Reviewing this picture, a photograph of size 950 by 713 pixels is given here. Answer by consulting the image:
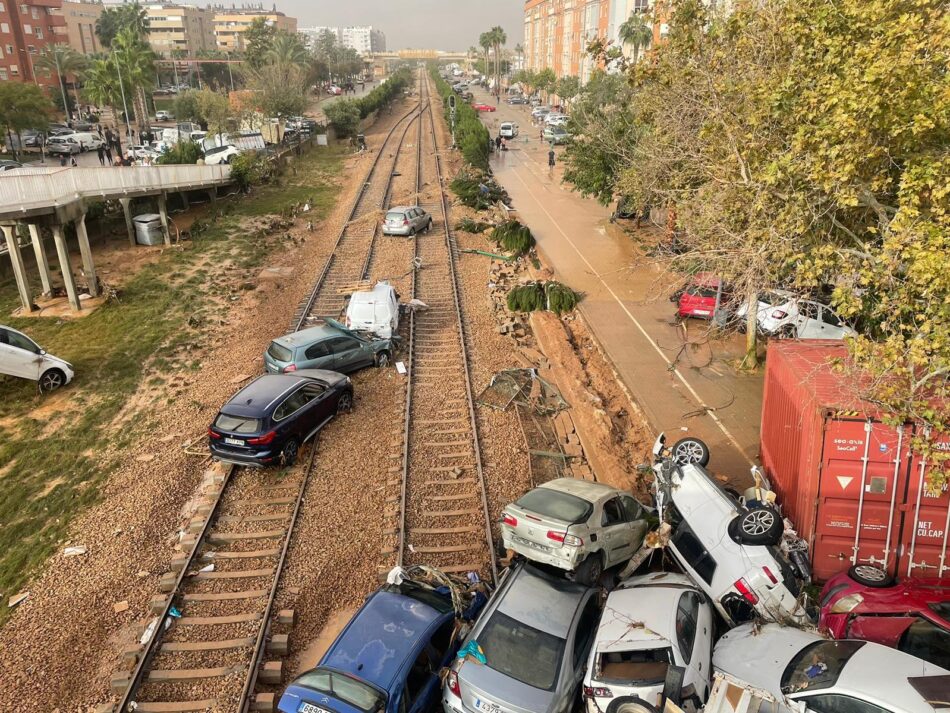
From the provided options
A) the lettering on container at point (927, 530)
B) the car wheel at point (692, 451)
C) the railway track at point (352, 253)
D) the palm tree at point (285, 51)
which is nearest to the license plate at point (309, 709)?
the car wheel at point (692, 451)

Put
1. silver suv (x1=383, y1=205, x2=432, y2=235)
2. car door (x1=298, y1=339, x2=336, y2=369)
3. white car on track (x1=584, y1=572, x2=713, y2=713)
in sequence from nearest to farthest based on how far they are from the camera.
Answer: white car on track (x1=584, y1=572, x2=713, y2=713), car door (x1=298, y1=339, x2=336, y2=369), silver suv (x1=383, y1=205, x2=432, y2=235)

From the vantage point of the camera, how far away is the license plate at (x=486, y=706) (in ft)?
22.5

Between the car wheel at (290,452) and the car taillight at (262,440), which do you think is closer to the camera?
the car taillight at (262,440)

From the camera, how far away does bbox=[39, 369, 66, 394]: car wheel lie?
16.1 metres

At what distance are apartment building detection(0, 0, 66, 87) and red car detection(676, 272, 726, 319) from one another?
2799 inches

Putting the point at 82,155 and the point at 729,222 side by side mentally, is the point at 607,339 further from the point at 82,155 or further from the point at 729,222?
the point at 82,155

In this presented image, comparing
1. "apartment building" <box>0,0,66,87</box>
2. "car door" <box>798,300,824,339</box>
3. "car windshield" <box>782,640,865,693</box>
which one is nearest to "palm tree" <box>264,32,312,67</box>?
"apartment building" <box>0,0,66,87</box>

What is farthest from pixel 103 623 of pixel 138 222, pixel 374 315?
pixel 138 222

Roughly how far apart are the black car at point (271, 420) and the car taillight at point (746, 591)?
776 cm

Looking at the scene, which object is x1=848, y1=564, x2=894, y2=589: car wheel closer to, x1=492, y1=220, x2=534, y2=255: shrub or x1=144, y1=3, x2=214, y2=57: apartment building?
x1=492, y1=220, x2=534, y2=255: shrub

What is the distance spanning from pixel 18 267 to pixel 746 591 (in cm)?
2127

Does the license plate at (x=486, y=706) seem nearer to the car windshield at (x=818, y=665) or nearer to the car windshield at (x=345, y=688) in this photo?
the car windshield at (x=345, y=688)

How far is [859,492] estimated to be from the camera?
9.23 meters

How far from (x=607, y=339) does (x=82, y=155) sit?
4726cm
